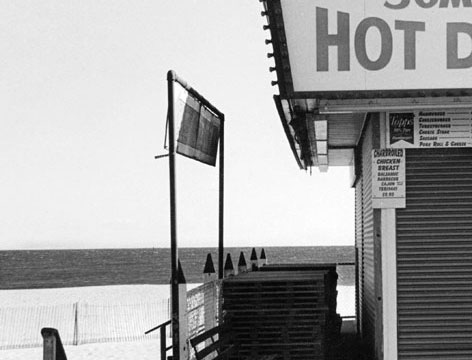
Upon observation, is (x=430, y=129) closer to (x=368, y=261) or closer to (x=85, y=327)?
(x=368, y=261)

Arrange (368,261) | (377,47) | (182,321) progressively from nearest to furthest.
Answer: (182,321) < (377,47) < (368,261)

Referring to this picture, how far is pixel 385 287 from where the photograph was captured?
356 inches

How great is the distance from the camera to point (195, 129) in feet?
29.1

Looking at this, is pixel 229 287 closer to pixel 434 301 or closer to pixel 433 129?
pixel 434 301

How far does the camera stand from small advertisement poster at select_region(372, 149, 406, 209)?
902cm

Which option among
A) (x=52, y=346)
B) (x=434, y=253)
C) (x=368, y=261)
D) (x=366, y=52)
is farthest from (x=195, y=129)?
(x=368, y=261)

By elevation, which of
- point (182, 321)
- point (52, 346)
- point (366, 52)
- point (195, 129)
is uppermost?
point (366, 52)

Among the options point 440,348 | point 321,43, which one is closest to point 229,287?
point 440,348

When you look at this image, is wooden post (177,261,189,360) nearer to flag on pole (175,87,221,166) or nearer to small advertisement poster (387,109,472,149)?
flag on pole (175,87,221,166)

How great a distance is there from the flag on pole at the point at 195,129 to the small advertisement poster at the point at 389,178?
209 centimetres

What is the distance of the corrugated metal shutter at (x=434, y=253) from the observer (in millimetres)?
8961

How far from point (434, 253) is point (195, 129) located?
316cm

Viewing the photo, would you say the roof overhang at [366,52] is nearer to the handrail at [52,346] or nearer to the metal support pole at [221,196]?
the metal support pole at [221,196]

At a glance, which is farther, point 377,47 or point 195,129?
point 195,129
